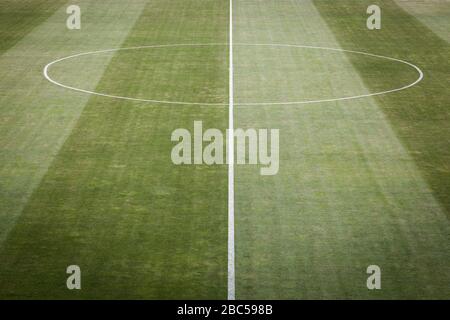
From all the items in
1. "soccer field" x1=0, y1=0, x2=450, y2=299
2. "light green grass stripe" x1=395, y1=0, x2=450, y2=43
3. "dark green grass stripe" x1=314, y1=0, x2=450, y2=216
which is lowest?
"light green grass stripe" x1=395, y1=0, x2=450, y2=43

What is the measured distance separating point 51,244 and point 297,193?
15.5ft

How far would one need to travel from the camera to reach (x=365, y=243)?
50.0ft

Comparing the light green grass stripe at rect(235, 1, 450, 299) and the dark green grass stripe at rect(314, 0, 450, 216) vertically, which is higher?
the light green grass stripe at rect(235, 1, 450, 299)

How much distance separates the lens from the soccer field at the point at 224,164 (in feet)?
46.8

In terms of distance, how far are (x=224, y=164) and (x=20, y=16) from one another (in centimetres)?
1768

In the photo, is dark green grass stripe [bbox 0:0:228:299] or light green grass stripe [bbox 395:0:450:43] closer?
dark green grass stripe [bbox 0:0:228:299]

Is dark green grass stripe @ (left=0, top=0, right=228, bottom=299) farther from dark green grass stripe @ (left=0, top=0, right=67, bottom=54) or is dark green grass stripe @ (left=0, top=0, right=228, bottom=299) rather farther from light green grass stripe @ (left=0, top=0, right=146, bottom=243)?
dark green grass stripe @ (left=0, top=0, right=67, bottom=54)

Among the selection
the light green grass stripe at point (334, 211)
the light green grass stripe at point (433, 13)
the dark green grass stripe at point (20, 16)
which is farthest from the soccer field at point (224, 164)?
the light green grass stripe at point (433, 13)

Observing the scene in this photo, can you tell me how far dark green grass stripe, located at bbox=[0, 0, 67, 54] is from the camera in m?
30.5

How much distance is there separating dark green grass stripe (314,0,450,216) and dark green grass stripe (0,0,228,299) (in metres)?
4.05

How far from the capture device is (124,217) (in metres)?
16.2

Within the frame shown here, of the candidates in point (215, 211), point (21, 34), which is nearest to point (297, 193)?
point (215, 211)

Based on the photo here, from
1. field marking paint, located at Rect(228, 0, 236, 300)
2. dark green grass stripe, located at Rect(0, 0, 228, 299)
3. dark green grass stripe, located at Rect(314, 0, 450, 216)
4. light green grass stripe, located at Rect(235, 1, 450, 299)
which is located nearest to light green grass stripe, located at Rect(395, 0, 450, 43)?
dark green grass stripe, located at Rect(314, 0, 450, 216)

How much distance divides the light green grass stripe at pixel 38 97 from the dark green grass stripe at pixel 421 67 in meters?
7.27
